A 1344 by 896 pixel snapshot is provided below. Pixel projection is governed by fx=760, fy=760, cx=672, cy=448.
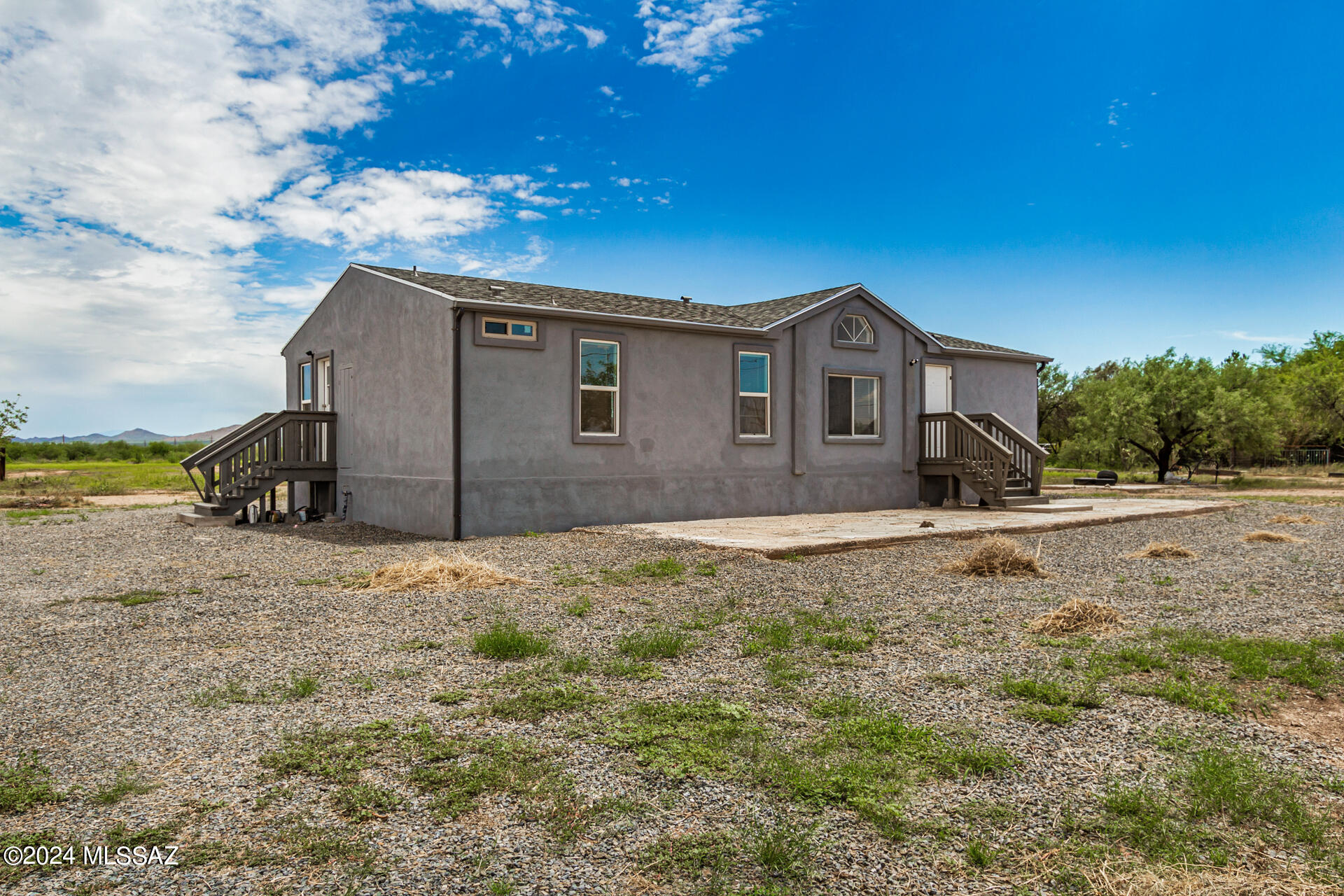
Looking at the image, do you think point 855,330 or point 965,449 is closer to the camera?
point 855,330

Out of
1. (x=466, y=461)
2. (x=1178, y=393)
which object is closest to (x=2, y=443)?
(x=466, y=461)

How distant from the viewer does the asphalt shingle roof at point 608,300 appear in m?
12.1

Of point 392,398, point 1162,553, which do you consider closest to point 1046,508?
point 1162,553

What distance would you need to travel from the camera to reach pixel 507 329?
11.7m

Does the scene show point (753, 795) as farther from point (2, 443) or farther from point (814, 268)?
point (2, 443)

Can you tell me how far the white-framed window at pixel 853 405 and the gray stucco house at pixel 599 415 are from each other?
0.04 meters

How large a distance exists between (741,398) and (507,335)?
4552 millimetres

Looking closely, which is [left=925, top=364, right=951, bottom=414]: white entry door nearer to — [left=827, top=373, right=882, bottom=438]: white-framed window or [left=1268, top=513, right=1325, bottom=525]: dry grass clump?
[left=827, top=373, right=882, bottom=438]: white-framed window

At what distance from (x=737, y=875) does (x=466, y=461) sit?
9.68m

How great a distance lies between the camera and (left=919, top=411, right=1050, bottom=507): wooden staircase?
596 inches

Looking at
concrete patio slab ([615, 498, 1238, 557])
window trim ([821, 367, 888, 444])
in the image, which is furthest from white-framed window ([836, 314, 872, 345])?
concrete patio slab ([615, 498, 1238, 557])

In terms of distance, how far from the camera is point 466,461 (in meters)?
11.4

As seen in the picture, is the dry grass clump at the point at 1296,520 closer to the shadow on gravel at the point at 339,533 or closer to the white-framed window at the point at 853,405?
the white-framed window at the point at 853,405

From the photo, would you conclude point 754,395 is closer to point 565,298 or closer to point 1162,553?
point 565,298
